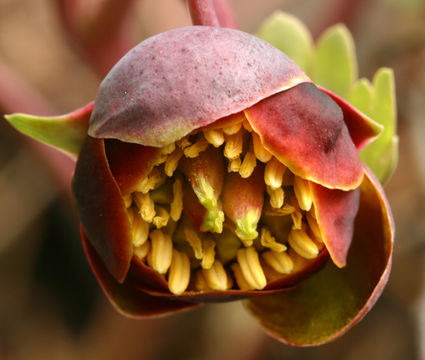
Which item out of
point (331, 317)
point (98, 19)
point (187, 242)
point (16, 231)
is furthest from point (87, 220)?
point (16, 231)

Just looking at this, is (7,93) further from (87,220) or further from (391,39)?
(391,39)

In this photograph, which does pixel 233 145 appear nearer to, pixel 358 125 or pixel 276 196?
pixel 276 196

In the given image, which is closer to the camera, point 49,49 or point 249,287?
point 249,287

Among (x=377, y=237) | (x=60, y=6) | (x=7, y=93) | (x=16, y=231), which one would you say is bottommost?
(x=16, y=231)

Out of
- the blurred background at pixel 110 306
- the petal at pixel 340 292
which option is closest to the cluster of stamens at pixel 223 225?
the petal at pixel 340 292

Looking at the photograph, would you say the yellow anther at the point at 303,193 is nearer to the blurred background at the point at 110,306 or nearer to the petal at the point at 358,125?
the petal at the point at 358,125

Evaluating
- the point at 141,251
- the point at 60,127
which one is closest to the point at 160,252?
the point at 141,251

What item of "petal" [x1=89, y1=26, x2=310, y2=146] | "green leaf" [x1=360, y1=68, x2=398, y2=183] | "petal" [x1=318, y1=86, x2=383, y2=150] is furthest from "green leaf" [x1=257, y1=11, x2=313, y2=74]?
"petal" [x1=89, y1=26, x2=310, y2=146]
